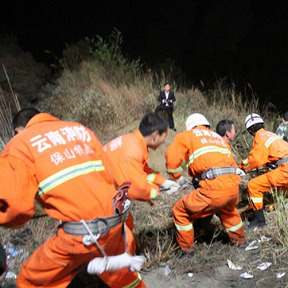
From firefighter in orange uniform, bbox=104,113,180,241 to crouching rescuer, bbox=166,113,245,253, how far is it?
0.51 metres

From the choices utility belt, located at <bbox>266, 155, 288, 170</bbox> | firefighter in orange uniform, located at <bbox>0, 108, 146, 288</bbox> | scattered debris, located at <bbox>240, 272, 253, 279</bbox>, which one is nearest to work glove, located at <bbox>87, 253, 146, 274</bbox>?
firefighter in orange uniform, located at <bbox>0, 108, 146, 288</bbox>

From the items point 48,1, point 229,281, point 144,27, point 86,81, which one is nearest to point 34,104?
point 86,81

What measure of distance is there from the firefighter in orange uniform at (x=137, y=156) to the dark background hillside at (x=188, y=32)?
23.8ft

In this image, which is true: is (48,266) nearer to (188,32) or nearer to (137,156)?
(137,156)

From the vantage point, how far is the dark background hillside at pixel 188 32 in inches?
399

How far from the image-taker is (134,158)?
Answer: 8.46ft

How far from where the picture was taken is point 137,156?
8.49ft

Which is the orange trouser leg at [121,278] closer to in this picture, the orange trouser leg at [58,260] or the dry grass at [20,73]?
the orange trouser leg at [58,260]

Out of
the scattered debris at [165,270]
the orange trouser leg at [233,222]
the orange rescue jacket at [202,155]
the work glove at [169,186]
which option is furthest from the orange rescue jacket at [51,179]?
the orange trouser leg at [233,222]

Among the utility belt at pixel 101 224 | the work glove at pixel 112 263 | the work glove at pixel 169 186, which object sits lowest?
the work glove at pixel 169 186

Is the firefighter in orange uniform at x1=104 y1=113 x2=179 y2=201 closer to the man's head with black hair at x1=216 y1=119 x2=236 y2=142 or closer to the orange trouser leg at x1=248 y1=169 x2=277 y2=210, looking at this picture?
the man's head with black hair at x1=216 y1=119 x2=236 y2=142

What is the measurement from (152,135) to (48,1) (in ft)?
30.0

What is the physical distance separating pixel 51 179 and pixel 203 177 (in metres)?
1.82

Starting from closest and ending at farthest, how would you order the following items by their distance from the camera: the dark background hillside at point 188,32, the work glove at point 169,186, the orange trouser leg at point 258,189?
the work glove at point 169,186
the orange trouser leg at point 258,189
the dark background hillside at point 188,32
